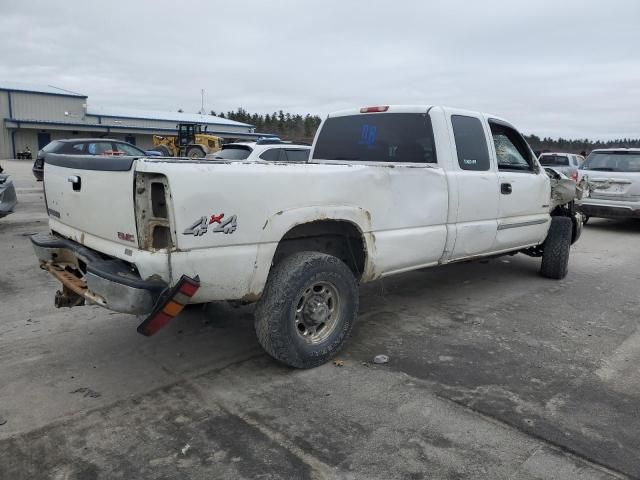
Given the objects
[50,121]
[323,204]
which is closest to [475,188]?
[323,204]

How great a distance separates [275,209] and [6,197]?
24.8 ft

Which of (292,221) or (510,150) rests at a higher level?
(510,150)

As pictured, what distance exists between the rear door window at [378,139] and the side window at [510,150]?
41.6 inches

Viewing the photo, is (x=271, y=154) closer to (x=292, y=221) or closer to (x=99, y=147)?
(x=292, y=221)

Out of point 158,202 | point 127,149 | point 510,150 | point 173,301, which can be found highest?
point 510,150

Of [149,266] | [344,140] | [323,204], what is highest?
[344,140]

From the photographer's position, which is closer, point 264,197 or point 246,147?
point 264,197

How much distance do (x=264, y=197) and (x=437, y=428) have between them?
176cm

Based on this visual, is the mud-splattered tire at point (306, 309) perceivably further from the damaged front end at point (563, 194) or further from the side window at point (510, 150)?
the damaged front end at point (563, 194)

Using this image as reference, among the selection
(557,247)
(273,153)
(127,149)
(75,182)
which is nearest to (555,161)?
(273,153)

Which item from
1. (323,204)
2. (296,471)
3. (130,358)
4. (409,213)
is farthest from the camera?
(409,213)

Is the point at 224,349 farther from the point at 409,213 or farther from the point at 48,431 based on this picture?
the point at 409,213

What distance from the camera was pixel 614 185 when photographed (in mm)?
11297

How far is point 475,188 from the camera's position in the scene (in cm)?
504
